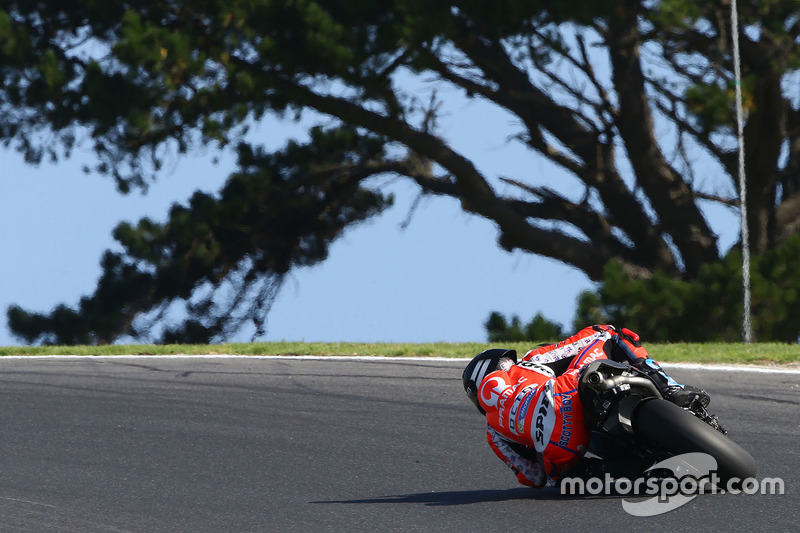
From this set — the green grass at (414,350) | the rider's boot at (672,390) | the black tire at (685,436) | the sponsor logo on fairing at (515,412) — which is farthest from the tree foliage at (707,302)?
the black tire at (685,436)

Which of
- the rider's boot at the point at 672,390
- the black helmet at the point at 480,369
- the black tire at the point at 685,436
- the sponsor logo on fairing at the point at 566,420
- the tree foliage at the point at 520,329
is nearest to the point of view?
the black tire at the point at 685,436

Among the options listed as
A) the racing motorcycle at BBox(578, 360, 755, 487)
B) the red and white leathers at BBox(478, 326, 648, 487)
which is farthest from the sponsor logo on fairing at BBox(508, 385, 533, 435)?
the racing motorcycle at BBox(578, 360, 755, 487)

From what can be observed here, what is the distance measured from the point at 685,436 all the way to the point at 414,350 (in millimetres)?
7651

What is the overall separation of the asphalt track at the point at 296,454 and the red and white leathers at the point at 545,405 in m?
0.21

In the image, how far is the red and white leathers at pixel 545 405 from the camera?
18.3 feet

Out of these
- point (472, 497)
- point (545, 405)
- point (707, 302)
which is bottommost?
point (472, 497)

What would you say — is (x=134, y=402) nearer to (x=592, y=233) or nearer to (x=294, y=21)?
(x=294, y=21)

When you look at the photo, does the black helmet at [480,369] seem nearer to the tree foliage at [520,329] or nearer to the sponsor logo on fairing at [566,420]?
the sponsor logo on fairing at [566,420]

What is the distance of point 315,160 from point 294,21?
14.5 ft

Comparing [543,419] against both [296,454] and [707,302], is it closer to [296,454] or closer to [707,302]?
[296,454]

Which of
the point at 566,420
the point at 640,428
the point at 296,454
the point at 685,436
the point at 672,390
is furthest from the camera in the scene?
the point at 296,454

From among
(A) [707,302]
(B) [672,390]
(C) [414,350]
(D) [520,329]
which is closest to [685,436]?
(B) [672,390]

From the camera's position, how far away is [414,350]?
12633mm

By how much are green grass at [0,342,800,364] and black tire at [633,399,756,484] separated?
616 centimetres
